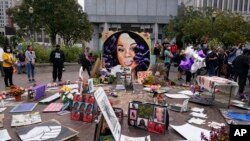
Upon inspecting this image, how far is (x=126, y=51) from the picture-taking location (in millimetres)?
12352

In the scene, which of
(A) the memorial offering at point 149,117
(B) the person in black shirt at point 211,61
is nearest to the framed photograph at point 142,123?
(A) the memorial offering at point 149,117

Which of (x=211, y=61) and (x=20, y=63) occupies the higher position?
(x=211, y=61)

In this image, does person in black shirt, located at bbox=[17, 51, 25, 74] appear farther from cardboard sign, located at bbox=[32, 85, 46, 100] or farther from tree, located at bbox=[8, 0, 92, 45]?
tree, located at bbox=[8, 0, 92, 45]

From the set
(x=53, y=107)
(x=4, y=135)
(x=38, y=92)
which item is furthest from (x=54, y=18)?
(x=4, y=135)

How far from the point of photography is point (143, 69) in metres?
12.5

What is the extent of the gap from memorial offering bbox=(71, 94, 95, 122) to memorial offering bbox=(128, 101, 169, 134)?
912mm

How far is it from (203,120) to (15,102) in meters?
5.32

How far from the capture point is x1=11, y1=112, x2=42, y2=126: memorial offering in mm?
6256

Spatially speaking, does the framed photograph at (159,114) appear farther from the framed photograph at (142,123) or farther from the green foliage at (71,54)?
the green foliage at (71,54)

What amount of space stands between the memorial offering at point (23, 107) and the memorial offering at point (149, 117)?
2921 mm

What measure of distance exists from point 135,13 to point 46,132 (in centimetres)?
5704

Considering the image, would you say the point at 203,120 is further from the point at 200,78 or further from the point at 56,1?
the point at 56,1

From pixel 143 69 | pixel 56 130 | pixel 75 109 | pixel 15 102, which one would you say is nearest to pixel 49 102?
pixel 15 102

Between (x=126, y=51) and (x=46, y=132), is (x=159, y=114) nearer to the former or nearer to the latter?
(x=46, y=132)
